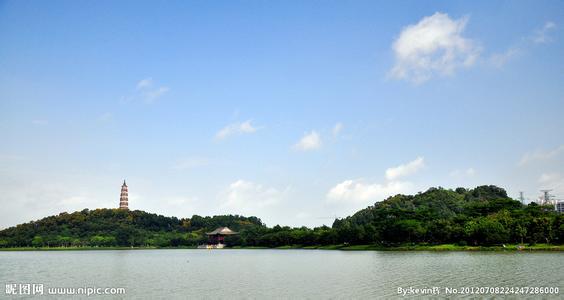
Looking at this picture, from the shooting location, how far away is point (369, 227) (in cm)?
8244

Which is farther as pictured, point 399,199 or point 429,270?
point 399,199

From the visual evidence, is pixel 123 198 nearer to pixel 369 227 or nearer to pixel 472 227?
pixel 369 227

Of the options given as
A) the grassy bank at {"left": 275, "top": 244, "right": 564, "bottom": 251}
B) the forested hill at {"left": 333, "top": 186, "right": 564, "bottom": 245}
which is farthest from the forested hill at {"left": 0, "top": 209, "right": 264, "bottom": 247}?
the grassy bank at {"left": 275, "top": 244, "right": 564, "bottom": 251}

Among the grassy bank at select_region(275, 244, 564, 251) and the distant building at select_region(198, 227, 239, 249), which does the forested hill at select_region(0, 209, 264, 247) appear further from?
the grassy bank at select_region(275, 244, 564, 251)

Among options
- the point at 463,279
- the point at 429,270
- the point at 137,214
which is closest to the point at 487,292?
the point at 463,279

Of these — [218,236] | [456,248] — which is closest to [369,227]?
[456,248]

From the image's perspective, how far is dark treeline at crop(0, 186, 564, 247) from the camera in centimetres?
6231

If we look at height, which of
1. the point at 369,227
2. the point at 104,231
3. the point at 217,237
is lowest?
the point at 217,237

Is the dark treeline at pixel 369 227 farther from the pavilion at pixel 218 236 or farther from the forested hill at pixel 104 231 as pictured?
the pavilion at pixel 218 236

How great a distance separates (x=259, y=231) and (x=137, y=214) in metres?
61.9

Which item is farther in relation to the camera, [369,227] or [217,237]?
[217,237]

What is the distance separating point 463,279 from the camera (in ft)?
97.1

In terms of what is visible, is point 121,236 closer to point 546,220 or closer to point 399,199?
point 399,199

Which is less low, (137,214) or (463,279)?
(137,214)
